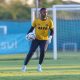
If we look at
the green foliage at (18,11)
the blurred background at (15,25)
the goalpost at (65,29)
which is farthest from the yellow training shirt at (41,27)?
the green foliage at (18,11)

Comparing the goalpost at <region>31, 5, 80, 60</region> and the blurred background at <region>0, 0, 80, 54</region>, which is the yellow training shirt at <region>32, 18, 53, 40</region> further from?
the blurred background at <region>0, 0, 80, 54</region>

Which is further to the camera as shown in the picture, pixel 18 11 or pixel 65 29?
pixel 18 11

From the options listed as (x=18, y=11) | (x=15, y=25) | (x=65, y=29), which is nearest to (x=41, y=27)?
(x=65, y=29)

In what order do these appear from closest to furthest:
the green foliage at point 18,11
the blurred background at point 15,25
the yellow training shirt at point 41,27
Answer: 1. the yellow training shirt at point 41,27
2. the blurred background at point 15,25
3. the green foliage at point 18,11

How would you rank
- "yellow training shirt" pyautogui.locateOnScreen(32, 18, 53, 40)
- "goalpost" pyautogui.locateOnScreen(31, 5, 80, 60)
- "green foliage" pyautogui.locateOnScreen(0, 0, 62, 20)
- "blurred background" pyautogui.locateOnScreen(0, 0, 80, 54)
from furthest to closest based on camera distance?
"green foliage" pyautogui.locateOnScreen(0, 0, 62, 20)
"blurred background" pyautogui.locateOnScreen(0, 0, 80, 54)
"goalpost" pyautogui.locateOnScreen(31, 5, 80, 60)
"yellow training shirt" pyautogui.locateOnScreen(32, 18, 53, 40)

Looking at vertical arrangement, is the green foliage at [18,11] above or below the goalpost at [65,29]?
below

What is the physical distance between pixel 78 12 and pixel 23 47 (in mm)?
3372

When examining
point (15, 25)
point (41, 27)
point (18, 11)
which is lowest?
A: point (18, 11)

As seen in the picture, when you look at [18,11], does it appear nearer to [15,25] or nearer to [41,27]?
[15,25]

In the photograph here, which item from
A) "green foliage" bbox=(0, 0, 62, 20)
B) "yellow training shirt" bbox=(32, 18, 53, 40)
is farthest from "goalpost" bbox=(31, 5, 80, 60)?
"green foliage" bbox=(0, 0, 62, 20)

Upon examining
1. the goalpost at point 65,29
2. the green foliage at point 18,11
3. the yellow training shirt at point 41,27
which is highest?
the yellow training shirt at point 41,27

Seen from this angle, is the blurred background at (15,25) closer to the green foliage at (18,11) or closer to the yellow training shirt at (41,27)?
the green foliage at (18,11)

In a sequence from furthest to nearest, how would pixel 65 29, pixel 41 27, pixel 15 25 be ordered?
pixel 15 25 → pixel 65 29 → pixel 41 27

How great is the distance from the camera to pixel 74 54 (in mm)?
29297
